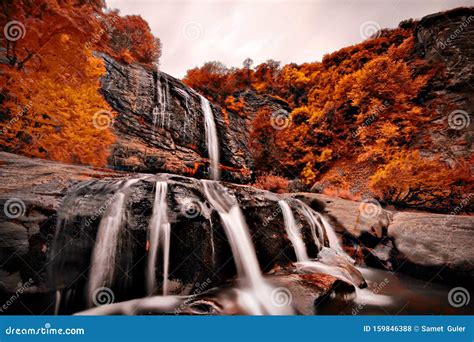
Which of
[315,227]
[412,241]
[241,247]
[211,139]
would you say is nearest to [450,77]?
[412,241]

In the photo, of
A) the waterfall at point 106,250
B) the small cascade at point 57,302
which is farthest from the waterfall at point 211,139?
the small cascade at point 57,302

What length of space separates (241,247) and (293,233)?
1.75 metres

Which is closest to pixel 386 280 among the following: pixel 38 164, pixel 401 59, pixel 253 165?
pixel 38 164

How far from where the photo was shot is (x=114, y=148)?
1058 cm

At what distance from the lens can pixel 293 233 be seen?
624 cm

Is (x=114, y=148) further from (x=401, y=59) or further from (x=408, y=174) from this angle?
(x=401, y=59)

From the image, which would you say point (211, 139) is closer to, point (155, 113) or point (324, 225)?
point (155, 113)

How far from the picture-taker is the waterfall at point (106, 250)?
3984mm

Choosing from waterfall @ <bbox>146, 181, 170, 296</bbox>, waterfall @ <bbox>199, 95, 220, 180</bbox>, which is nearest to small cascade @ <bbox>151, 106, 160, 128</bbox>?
waterfall @ <bbox>199, 95, 220, 180</bbox>

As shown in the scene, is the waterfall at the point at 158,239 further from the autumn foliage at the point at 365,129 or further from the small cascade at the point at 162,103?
the autumn foliage at the point at 365,129

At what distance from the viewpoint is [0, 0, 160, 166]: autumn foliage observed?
5.00 m

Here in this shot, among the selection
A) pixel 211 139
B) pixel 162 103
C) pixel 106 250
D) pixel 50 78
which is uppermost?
pixel 162 103

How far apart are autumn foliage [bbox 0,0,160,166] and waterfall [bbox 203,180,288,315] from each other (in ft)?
13.6

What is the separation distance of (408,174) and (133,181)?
33.2 ft
